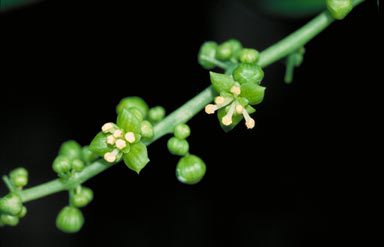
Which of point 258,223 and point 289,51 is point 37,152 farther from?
point 289,51

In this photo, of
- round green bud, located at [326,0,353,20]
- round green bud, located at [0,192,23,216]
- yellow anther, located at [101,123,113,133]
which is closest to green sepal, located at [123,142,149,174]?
yellow anther, located at [101,123,113,133]

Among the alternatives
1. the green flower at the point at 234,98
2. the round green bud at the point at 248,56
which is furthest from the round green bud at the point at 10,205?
the round green bud at the point at 248,56

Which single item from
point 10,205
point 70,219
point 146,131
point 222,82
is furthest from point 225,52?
point 10,205

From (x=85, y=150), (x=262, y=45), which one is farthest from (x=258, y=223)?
(x=85, y=150)

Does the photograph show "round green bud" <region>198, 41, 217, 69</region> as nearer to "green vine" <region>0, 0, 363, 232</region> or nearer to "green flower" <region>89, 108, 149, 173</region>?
"green vine" <region>0, 0, 363, 232</region>

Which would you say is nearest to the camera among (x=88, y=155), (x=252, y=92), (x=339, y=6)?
(x=252, y=92)

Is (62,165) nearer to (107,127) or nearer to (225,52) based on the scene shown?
(107,127)
